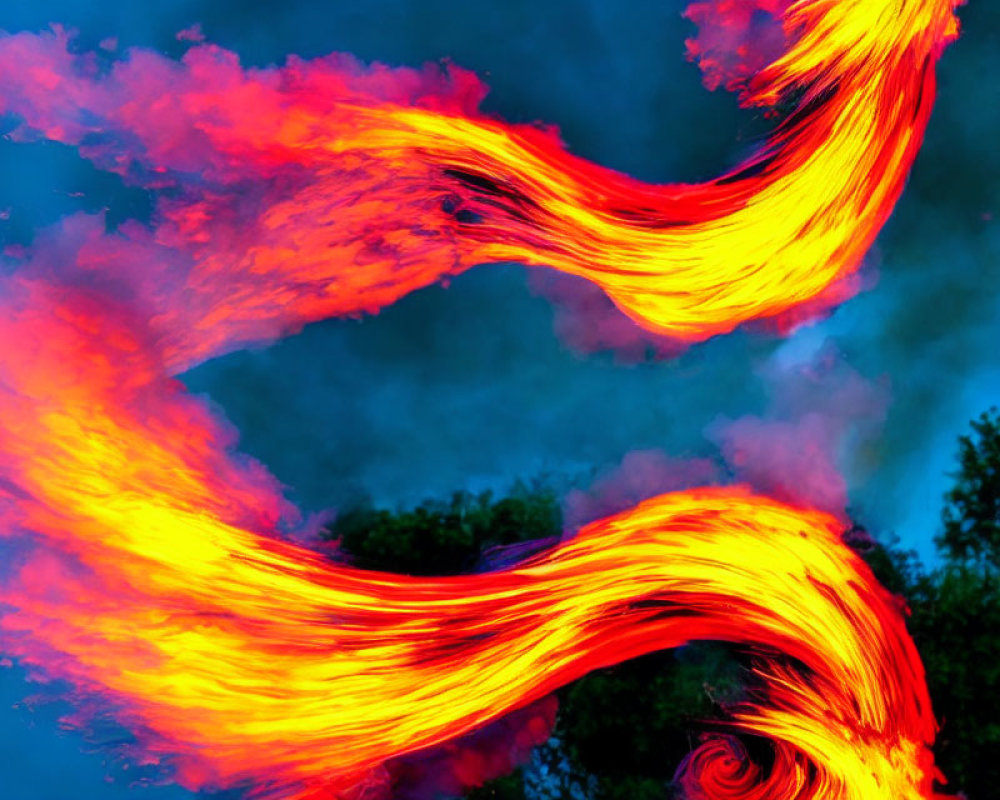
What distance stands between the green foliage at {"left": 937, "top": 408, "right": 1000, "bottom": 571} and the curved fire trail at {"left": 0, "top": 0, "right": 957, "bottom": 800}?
0.33m

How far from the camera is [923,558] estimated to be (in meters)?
2.53

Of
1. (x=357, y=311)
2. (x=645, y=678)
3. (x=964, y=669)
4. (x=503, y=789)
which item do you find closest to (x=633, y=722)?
(x=645, y=678)

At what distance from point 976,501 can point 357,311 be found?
227 cm

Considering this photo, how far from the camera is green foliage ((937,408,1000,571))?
253 cm

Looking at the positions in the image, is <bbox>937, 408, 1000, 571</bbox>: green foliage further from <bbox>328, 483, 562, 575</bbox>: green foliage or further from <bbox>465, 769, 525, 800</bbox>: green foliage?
<bbox>465, 769, 525, 800</bbox>: green foliage

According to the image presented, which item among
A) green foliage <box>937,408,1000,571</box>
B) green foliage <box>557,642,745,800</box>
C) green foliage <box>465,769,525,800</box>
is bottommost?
green foliage <box>465,769,525,800</box>

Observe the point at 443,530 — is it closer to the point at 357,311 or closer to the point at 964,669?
the point at 357,311

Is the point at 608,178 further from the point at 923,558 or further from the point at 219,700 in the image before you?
the point at 219,700

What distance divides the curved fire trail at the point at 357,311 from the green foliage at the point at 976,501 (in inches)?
13.2

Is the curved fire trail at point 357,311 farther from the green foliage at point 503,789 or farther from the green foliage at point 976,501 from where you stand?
the green foliage at point 976,501

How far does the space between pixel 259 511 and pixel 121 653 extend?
62 centimetres

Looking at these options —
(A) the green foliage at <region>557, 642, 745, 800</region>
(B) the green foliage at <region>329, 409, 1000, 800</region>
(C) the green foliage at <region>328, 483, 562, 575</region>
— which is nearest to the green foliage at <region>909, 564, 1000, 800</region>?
(B) the green foliage at <region>329, 409, 1000, 800</region>

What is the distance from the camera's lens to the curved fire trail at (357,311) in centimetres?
236

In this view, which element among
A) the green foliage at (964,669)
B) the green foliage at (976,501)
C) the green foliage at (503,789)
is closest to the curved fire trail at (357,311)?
the green foliage at (964,669)
